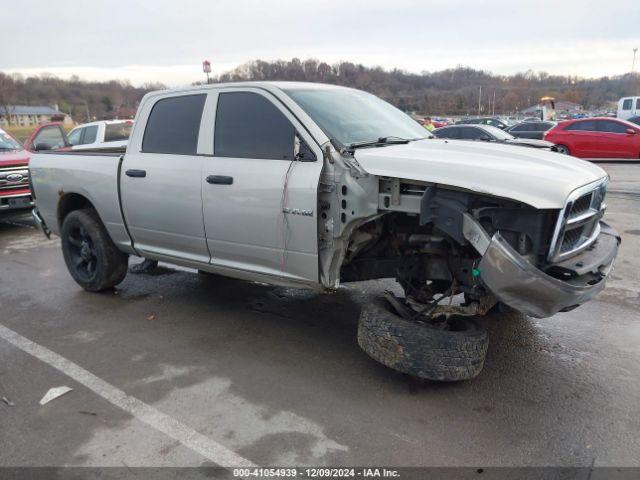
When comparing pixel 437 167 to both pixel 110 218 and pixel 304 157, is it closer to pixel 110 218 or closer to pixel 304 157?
pixel 304 157

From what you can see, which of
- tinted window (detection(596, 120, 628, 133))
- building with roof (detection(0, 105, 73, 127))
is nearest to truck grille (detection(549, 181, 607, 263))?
tinted window (detection(596, 120, 628, 133))

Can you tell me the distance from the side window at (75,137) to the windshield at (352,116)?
944 cm

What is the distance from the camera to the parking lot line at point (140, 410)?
9.46ft

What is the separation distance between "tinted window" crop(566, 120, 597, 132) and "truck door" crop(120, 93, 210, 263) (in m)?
16.2

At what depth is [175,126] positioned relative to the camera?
4.64m

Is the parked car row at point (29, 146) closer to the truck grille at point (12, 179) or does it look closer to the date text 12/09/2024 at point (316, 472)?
the truck grille at point (12, 179)

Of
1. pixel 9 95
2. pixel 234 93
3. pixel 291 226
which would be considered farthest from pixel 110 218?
pixel 9 95

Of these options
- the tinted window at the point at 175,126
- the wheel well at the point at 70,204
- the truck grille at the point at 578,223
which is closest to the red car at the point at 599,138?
the truck grille at the point at 578,223

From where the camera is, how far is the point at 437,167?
10.3 ft

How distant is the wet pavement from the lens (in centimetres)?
291

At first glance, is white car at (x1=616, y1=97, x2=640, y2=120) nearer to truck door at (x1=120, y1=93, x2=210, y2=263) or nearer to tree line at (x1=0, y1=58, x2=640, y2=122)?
truck door at (x1=120, y1=93, x2=210, y2=263)

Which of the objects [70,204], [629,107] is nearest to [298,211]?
[70,204]

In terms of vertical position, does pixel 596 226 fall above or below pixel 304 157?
below

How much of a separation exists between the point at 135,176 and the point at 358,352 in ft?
8.27
